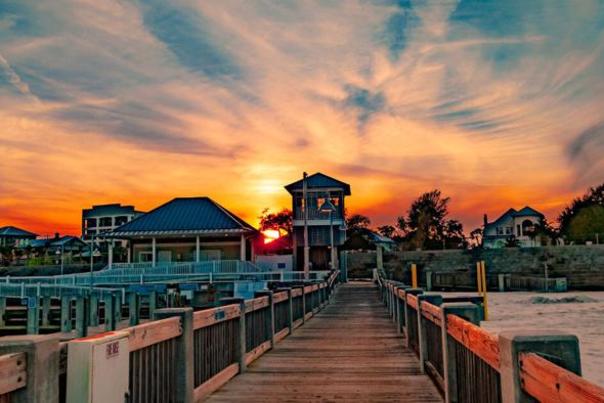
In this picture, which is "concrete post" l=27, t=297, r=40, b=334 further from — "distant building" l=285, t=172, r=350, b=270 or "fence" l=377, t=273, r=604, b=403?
"fence" l=377, t=273, r=604, b=403

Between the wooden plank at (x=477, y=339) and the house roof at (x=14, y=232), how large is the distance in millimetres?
A: 78042

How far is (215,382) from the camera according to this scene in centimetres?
711

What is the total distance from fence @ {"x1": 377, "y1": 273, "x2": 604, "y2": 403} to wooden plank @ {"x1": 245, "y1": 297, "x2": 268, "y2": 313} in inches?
125

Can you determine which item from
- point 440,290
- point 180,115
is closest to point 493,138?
point 180,115

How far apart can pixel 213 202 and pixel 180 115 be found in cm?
2514

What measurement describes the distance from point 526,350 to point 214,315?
468cm

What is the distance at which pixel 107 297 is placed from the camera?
27.2 m

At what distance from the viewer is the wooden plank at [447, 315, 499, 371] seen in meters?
3.85

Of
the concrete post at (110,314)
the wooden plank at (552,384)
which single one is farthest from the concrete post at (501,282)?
the wooden plank at (552,384)

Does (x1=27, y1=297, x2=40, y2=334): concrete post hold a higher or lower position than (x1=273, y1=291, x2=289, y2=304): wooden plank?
lower

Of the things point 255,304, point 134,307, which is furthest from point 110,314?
point 255,304

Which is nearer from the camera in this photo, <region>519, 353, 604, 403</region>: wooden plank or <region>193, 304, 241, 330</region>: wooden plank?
<region>519, 353, 604, 403</region>: wooden plank

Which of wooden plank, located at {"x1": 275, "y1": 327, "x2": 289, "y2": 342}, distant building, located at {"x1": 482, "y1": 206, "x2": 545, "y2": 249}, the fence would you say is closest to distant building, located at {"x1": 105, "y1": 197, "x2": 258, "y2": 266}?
wooden plank, located at {"x1": 275, "y1": 327, "x2": 289, "y2": 342}

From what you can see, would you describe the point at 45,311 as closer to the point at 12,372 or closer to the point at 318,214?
the point at 318,214
